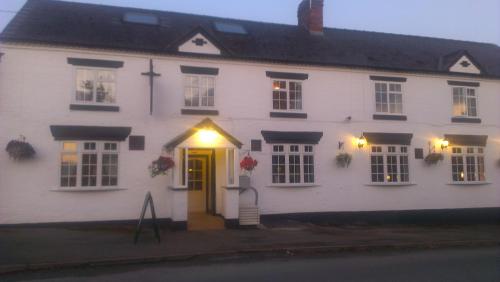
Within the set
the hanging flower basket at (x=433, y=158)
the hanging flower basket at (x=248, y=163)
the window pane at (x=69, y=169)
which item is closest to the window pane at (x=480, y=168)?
the hanging flower basket at (x=433, y=158)

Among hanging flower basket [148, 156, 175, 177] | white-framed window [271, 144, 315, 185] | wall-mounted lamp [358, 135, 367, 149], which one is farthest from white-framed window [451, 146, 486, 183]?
hanging flower basket [148, 156, 175, 177]

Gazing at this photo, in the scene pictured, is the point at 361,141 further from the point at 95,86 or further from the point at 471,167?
the point at 95,86

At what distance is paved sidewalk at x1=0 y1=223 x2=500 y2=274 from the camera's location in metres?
9.62

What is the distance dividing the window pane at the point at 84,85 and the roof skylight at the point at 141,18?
3.47 meters

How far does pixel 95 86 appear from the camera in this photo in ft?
48.3

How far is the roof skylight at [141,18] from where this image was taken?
677 inches

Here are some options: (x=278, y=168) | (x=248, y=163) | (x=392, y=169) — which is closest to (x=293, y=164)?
(x=278, y=168)

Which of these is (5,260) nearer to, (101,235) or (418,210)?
(101,235)

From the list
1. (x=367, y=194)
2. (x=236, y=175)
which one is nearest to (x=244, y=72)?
(x=236, y=175)

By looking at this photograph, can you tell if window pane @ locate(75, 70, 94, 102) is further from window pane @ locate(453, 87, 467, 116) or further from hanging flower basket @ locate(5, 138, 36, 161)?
window pane @ locate(453, 87, 467, 116)

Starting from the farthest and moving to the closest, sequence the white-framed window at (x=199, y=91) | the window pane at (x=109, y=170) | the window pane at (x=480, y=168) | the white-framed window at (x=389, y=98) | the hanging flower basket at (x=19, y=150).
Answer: the window pane at (x=480, y=168) → the white-framed window at (x=389, y=98) → the white-framed window at (x=199, y=91) → the window pane at (x=109, y=170) → the hanging flower basket at (x=19, y=150)

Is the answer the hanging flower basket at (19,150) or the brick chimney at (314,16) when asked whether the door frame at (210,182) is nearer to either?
the hanging flower basket at (19,150)

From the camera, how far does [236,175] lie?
15.0 metres

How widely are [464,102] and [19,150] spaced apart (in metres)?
17.9
